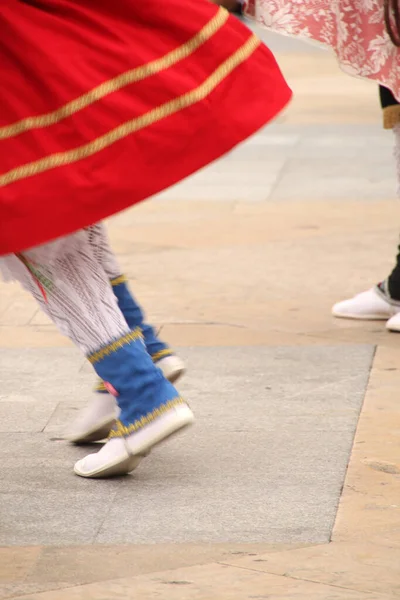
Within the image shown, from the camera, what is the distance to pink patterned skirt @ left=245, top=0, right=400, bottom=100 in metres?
4.23

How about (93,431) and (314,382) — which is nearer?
(93,431)

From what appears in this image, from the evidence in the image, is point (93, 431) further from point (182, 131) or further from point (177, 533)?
point (182, 131)

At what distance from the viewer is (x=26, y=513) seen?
3039mm

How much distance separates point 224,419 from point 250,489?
57 cm

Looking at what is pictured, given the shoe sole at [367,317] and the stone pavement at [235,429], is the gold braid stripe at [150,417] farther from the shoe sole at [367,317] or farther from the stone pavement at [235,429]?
the shoe sole at [367,317]

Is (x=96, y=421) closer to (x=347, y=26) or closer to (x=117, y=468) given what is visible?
(x=117, y=468)

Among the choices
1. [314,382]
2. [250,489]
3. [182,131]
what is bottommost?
[314,382]

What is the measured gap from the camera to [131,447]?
10.4 ft

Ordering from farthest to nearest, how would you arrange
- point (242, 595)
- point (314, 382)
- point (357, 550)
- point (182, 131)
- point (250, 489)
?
point (314, 382)
point (250, 489)
point (182, 131)
point (357, 550)
point (242, 595)

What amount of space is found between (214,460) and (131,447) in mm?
283

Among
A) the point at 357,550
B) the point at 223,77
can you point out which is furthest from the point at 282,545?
the point at 223,77

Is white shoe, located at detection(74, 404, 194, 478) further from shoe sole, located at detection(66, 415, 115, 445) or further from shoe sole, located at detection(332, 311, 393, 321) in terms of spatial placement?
shoe sole, located at detection(332, 311, 393, 321)

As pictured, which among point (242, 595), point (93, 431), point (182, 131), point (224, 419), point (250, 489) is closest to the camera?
point (242, 595)

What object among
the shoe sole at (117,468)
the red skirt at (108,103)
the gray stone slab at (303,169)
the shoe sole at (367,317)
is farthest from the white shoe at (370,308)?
the gray stone slab at (303,169)
